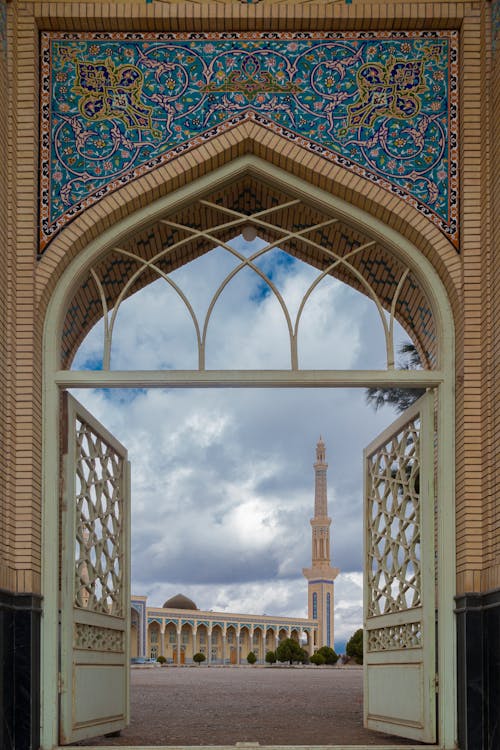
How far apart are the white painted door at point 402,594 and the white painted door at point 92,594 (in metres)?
1.87

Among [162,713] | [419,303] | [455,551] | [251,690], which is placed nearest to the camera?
[455,551]

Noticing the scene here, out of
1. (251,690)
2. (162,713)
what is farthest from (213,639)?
(162,713)

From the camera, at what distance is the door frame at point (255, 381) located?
7000 millimetres

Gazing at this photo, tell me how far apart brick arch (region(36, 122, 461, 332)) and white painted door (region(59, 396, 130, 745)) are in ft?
3.51

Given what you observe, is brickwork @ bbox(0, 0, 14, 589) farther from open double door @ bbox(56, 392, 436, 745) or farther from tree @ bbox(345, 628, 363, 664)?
tree @ bbox(345, 628, 363, 664)

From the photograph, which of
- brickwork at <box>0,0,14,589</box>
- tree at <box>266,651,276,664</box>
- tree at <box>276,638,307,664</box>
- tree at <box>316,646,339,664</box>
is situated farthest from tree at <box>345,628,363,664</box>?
brickwork at <box>0,0,14,589</box>

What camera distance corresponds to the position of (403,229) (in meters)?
7.47

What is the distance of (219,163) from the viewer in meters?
7.61

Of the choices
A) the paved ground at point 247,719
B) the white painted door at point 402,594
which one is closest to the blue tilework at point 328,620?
the paved ground at point 247,719

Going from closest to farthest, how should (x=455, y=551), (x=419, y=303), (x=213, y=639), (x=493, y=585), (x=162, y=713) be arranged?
(x=493, y=585), (x=455, y=551), (x=419, y=303), (x=162, y=713), (x=213, y=639)

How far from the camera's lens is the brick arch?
7.36m

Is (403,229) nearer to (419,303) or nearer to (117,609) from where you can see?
(419,303)

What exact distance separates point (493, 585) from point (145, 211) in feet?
11.0

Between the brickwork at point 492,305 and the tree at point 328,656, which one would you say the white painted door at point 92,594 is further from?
the tree at point 328,656
